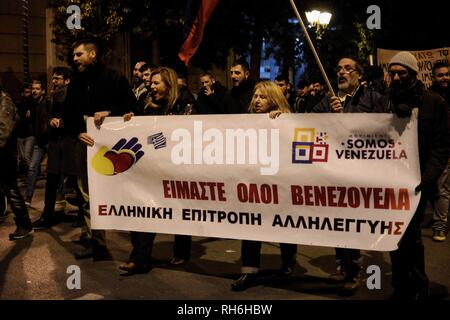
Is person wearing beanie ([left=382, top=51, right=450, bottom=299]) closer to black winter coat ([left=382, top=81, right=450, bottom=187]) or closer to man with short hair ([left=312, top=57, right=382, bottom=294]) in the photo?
black winter coat ([left=382, top=81, right=450, bottom=187])

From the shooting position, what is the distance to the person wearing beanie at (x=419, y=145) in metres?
4.71

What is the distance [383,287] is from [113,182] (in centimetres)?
260

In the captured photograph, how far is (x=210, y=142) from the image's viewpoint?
17.6ft

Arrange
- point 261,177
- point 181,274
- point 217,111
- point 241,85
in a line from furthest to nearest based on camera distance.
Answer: point 241,85, point 217,111, point 181,274, point 261,177

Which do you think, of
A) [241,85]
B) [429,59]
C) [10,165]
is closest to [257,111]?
[241,85]

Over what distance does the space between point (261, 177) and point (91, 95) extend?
212cm

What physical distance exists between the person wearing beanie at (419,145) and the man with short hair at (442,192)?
8.37 feet

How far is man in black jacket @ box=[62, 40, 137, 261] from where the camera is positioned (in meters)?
6.27

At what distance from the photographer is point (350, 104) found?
17.6 ft

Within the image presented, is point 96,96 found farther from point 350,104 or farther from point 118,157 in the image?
point 350,104

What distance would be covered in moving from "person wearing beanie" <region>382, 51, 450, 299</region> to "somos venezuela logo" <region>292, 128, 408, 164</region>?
21cm

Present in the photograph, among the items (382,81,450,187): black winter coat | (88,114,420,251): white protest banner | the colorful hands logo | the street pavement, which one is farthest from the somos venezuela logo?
the colorful hands logo
